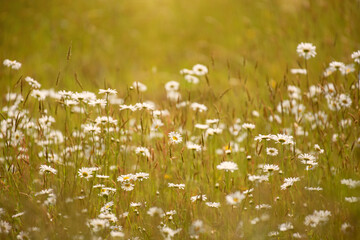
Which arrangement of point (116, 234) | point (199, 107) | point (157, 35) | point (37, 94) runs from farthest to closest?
1. point (157, 35)
2. point (199, 107)
3. point (37, 94)
4. point (116, 234)

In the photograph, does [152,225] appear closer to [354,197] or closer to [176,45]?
[354,197]

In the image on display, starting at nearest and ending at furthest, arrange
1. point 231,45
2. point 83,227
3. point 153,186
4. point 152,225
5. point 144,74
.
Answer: point 83,227 → point 152,225 → point 153,186 → point 144,74 → point 231,45

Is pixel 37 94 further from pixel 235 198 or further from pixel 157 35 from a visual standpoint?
pixel 157 35

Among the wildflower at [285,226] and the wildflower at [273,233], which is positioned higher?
the wildflower at [285,226]

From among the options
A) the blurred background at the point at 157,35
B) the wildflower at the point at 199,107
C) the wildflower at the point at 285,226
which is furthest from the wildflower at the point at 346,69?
the blurred background at the point at 157,35

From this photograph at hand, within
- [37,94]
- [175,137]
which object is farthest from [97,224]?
[37,94]

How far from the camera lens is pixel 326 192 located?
1991 mm

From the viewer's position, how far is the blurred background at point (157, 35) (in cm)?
471

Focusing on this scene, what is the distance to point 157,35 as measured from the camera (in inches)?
256

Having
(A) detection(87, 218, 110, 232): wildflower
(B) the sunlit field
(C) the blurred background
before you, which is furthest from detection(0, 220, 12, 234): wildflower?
(C) the blurred background

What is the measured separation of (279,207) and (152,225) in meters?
0.64

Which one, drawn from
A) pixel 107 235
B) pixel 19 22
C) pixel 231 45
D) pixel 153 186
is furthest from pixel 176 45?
pixel 107 235

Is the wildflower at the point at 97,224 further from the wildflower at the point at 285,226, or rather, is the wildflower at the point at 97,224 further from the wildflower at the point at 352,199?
the wildflower at the point at 352,199

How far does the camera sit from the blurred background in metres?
4.71
